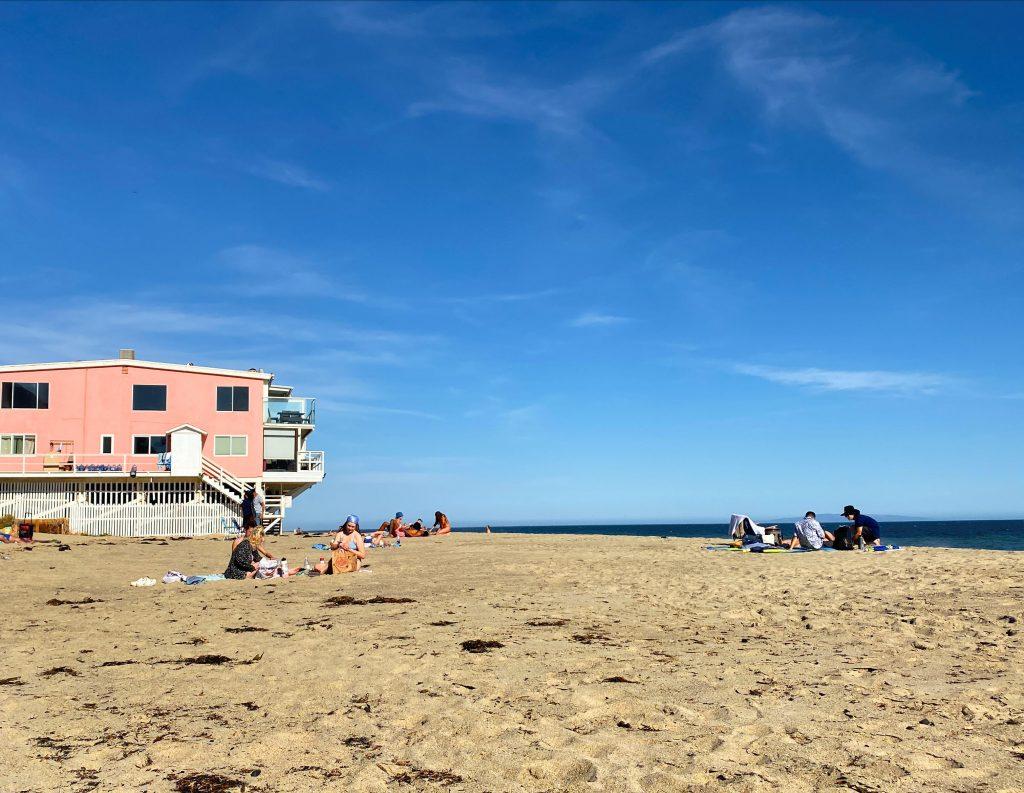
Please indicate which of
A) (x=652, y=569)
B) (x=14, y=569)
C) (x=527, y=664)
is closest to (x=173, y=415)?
(x=14, y=569)

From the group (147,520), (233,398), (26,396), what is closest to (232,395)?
(233,398)

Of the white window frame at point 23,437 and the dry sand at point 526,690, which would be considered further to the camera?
the white window frame at point 23,437

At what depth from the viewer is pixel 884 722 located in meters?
5.21

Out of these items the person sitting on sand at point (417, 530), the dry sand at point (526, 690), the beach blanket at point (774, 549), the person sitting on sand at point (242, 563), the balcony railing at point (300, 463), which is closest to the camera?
the dry sand at point (526, 690)

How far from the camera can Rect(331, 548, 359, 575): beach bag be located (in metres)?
15.0

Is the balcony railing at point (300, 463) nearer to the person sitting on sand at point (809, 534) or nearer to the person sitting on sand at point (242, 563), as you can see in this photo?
the person sitting on sand at point (809, 534)

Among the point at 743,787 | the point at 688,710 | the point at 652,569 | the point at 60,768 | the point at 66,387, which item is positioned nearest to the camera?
the point at 743,787

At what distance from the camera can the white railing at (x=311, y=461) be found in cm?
4103

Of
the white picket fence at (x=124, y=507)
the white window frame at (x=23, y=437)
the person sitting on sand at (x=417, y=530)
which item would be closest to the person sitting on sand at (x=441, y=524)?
the person sitting on sand at (x=417, y=530)

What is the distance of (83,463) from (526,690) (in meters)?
35.2

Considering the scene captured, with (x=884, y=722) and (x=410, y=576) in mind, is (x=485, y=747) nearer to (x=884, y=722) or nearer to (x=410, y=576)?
(x=884, y=722)

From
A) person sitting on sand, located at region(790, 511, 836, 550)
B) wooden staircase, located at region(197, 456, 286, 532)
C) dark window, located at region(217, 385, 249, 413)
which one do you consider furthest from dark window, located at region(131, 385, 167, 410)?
person sitting on sand, located at region(790, 511, 836, 550)

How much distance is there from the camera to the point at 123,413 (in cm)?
3709

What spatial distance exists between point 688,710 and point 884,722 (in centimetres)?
124
